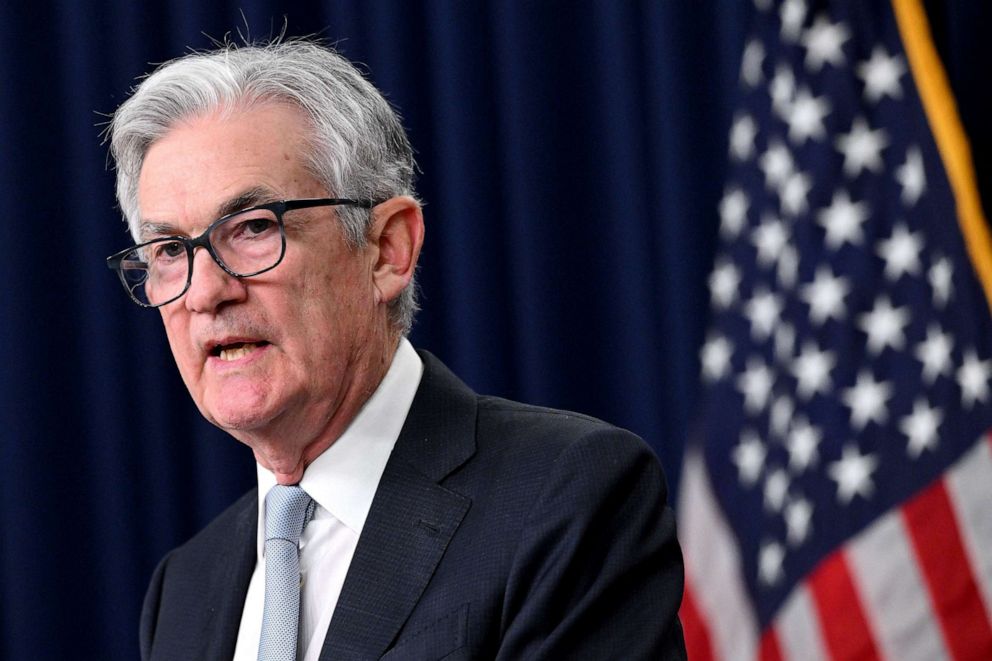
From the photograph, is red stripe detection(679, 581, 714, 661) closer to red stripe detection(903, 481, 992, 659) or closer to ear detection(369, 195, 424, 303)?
red stripe detection(903, 481, 992, 659)

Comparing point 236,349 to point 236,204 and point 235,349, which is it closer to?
point 235,349

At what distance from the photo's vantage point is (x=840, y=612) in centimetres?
246

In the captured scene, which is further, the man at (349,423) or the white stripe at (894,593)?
the white stripe at (894,593)

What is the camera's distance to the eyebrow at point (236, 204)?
156cm

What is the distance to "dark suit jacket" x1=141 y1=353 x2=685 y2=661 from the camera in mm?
1399

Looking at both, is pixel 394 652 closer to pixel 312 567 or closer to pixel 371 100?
pixel 312 567

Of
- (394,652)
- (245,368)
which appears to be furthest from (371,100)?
(394,652)

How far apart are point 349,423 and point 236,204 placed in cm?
35

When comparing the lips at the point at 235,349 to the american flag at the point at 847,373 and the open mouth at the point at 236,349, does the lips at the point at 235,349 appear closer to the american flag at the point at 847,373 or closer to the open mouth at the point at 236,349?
the open mouth at the point at 236,349

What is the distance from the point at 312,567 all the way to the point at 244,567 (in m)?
0.24

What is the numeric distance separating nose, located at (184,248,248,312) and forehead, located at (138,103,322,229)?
0.17 ft

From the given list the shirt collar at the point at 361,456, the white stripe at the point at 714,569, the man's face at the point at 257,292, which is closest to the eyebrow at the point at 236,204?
the man's face at the point at 257,292

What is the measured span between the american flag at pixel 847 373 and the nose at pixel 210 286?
4.53 feet

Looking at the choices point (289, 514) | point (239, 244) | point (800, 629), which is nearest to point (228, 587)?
point (289, 514)
